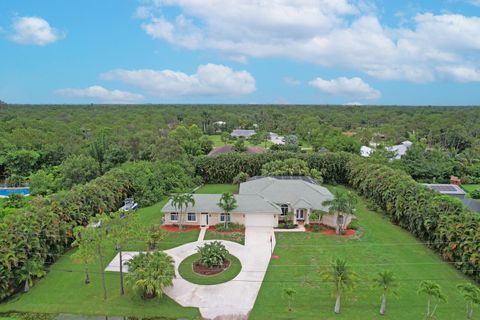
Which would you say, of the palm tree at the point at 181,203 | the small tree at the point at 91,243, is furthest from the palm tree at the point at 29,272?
the palm tree at the point at 181,203

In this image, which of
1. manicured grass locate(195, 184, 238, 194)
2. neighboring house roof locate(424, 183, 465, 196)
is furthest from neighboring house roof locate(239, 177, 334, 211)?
neighboring house roof locate(424, 183, 465, 196)

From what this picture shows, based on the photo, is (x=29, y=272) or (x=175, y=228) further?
(x=175, y=228)

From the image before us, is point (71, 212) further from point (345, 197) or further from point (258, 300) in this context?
point (345, 197)

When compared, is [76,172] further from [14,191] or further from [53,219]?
[53,219]

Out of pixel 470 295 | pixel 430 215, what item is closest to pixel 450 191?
pixel 430 215

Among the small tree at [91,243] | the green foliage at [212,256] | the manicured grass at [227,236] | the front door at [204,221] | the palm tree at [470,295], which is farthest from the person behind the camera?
the front door at [204,221]

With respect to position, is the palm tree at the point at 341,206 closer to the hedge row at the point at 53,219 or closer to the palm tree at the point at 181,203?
the palm tree at the point at 181,203
